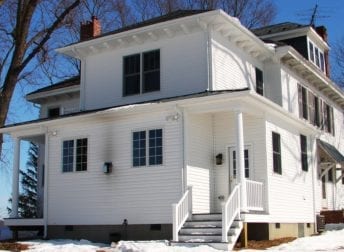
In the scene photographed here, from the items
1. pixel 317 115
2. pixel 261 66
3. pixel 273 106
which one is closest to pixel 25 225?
pixel 273 106

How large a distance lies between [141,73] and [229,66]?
3.13m

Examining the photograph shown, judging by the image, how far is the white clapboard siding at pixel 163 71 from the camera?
60.6 ft

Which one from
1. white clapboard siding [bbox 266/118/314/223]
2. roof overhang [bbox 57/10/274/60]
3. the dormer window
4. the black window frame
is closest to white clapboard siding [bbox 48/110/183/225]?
white clapboard siding [bbox 266/118/314/223]

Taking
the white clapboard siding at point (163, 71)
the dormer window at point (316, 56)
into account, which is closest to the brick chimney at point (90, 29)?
the white clapboard siding at point (163, 71)

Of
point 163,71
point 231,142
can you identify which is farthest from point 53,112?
point 231,142

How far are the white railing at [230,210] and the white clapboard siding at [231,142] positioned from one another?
2.10 m

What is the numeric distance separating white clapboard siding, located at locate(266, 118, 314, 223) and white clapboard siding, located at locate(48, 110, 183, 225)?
3.17 m

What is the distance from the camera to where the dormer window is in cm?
2593

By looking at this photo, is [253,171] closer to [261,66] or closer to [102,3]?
[261,66]

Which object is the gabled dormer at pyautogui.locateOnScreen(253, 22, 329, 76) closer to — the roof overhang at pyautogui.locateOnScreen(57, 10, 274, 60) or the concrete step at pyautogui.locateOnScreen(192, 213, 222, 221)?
the roof overhang at pyautogui.locateOnScreen(57, 10, 274, 60)

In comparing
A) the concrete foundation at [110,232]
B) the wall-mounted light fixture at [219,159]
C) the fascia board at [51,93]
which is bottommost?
the concrete foundation at [110,232]

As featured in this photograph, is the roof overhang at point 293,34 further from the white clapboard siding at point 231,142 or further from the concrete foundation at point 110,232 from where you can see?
the concrete foundation at point 110,232

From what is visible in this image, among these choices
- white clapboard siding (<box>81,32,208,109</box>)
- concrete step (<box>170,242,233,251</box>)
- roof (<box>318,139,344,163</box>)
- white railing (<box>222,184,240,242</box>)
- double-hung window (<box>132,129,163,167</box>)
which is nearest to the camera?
concrete step (<box>170,242,233,251</box>)

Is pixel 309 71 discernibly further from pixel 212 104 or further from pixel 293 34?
pixel 212 104
